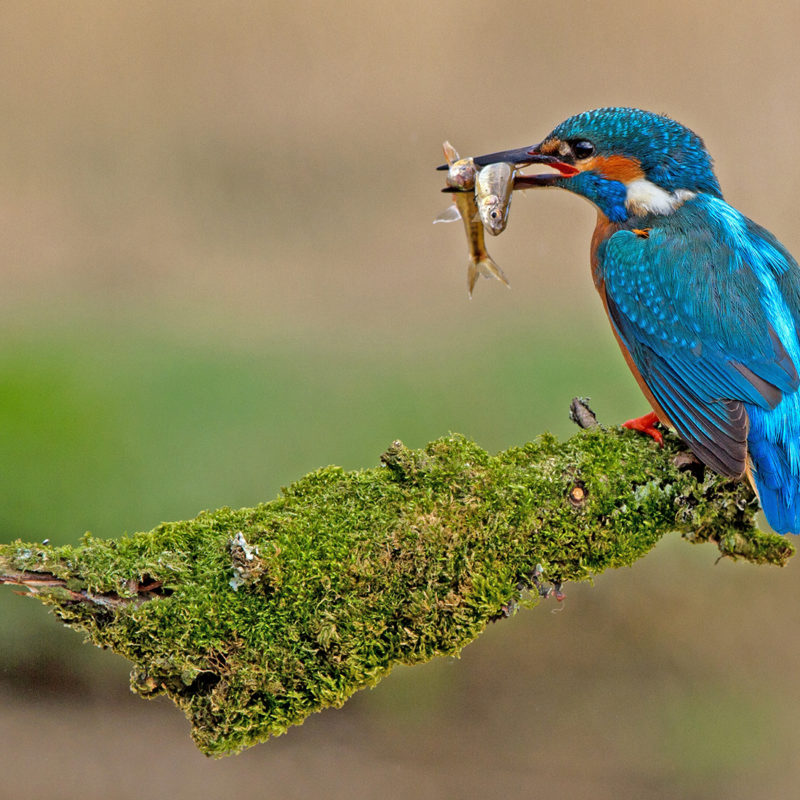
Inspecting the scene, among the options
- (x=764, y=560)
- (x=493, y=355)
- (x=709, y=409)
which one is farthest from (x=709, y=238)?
(x=493, y=355)

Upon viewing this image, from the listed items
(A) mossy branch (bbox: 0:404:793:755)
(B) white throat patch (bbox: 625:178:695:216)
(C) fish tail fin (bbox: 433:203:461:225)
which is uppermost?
(B) white throat patch (bbox: 625:178:695:216)

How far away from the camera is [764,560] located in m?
1.89

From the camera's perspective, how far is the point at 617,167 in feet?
7.54

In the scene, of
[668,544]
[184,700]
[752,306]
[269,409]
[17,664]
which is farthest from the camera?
[269,409]

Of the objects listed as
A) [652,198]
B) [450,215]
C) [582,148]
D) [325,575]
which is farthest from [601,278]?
[325,575]

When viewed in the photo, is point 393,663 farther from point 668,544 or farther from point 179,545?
point 668,544

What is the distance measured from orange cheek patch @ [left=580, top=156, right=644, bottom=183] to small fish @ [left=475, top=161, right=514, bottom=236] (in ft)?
0.68

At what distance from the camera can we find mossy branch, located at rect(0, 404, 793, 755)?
1.55 metres

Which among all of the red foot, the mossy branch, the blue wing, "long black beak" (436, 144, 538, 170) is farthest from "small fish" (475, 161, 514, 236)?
the mossy branch

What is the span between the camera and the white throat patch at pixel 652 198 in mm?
2268

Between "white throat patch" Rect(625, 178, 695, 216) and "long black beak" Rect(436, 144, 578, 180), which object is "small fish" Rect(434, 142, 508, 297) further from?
"white throat patch" Rect(625, 178, 695, 216)

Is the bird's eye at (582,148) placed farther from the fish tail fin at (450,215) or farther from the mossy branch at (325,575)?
the mossy branch at (325,575)

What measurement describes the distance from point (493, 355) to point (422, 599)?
2.96 meters

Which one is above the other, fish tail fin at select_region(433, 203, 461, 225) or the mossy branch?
fish tail fin at select_region(433, 203, 461, 225)
